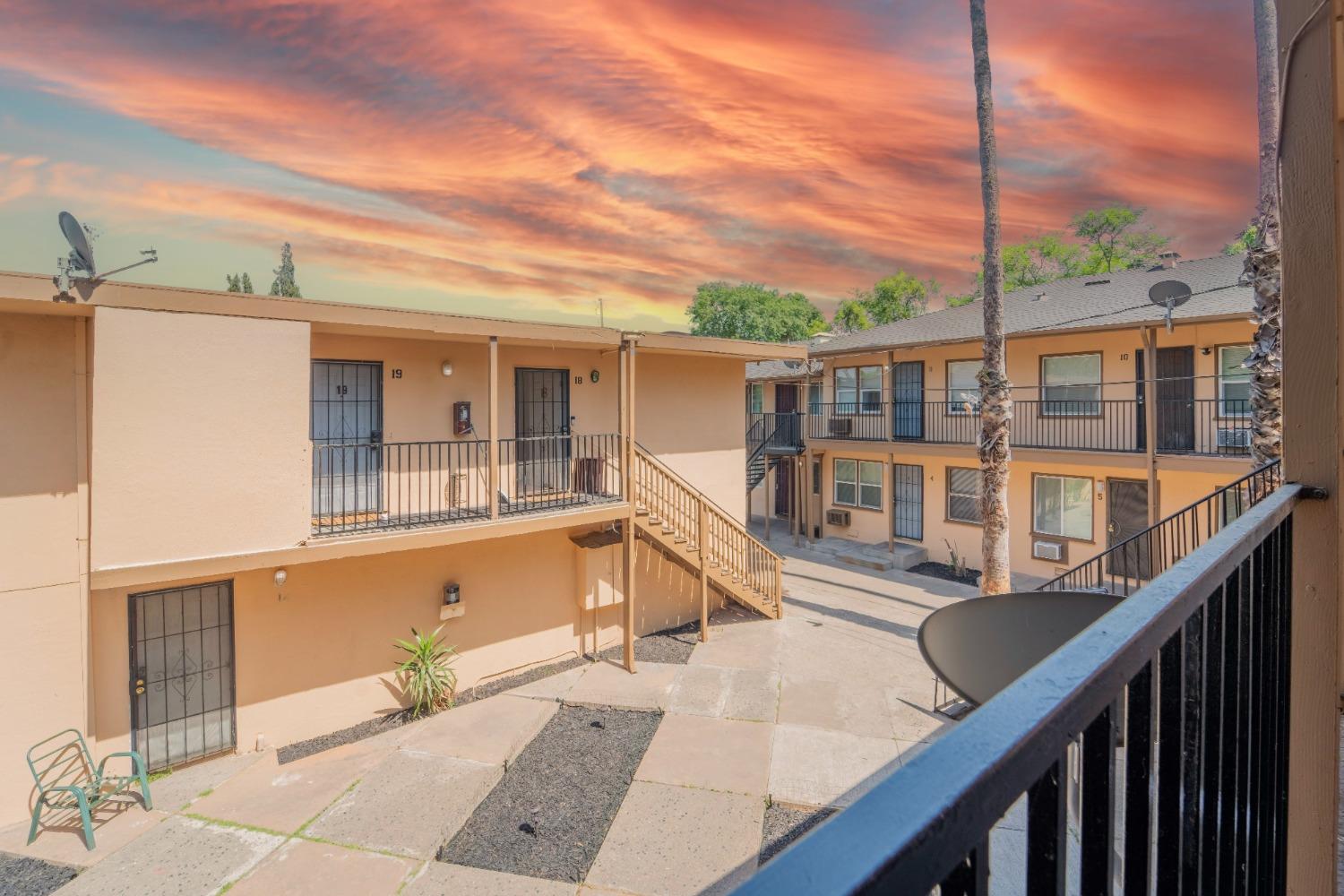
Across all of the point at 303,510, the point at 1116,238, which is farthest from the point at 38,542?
the point at 1116,238

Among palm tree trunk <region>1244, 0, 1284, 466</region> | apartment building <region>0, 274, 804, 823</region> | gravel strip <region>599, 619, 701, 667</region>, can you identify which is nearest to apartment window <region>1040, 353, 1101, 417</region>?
palm tree trunk <region>1244, 0, 1284, 466</region>

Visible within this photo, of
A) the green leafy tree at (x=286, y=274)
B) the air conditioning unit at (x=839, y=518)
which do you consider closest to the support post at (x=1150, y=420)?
the air conditioning unit at (x=839, y=518)

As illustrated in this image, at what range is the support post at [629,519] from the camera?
10742 mm

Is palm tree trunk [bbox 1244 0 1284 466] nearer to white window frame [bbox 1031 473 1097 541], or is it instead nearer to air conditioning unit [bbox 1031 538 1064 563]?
white window frame [bbox 1031 473 1097 541]

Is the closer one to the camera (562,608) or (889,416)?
(562,608)

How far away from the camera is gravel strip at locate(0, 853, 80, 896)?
229 inches

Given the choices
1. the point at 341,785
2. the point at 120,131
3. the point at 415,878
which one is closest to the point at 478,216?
the point at 120,131

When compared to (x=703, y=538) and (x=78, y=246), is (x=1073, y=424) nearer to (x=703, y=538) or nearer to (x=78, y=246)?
(x=703, y=538)

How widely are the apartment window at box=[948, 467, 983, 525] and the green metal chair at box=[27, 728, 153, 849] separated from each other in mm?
17094

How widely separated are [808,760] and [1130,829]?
765cm

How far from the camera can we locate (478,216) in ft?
75.0

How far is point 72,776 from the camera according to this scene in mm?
7320

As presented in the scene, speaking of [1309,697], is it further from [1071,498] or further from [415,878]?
[1071,498]

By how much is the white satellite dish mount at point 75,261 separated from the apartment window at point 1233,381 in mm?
18121
